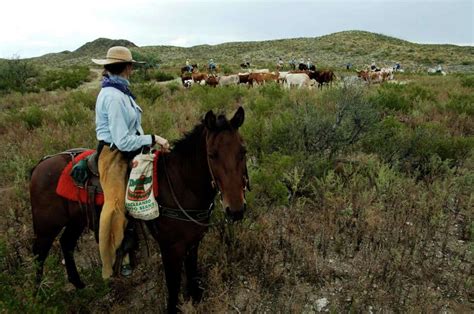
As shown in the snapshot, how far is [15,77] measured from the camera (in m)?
19.8

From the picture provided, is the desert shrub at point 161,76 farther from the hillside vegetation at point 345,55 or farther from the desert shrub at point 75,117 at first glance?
the hillside vegetation at point 345,55

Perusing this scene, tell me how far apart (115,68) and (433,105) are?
9.87 metres

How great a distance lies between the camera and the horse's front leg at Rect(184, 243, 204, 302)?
3379 mm

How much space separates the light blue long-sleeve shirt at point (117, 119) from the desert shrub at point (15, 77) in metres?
18.3

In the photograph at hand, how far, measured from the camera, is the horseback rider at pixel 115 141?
2820mm

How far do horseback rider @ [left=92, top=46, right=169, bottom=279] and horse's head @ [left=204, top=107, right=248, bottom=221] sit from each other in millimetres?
550

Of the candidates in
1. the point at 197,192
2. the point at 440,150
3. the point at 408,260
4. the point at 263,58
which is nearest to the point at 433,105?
the point at 440,150

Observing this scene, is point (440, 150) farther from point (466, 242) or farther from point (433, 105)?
point (433, 105)

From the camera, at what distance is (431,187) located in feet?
16.6

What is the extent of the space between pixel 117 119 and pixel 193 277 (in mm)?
1719

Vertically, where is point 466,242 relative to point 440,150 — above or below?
below

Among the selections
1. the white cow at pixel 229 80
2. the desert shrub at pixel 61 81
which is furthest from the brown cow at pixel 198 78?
the desert shrub at pixel 61 81

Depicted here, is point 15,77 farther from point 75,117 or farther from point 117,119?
point 117,119

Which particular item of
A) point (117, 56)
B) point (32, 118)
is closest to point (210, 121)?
point (117, 56)
